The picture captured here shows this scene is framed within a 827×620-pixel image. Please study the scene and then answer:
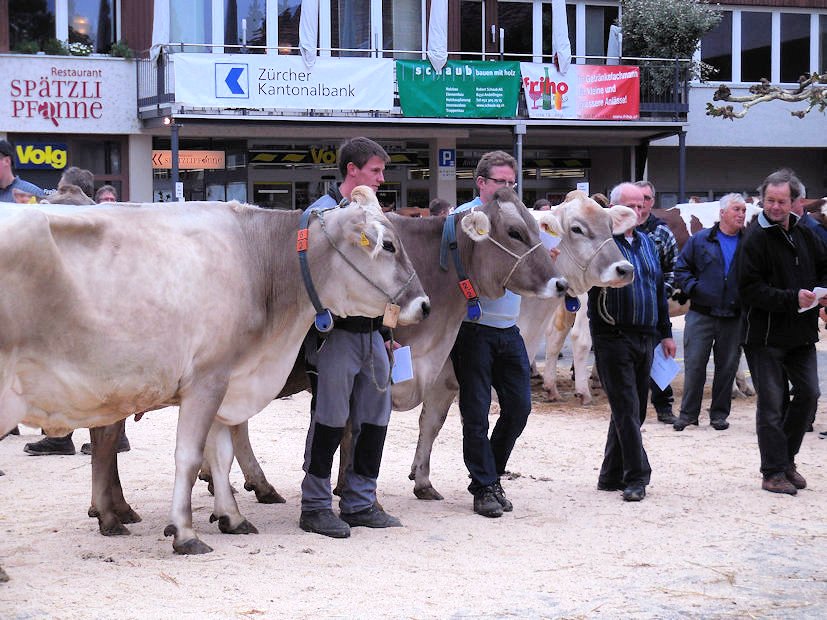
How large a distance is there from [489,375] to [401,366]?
770 mm

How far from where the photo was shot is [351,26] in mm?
28312

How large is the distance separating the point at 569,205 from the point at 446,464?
2.27 m

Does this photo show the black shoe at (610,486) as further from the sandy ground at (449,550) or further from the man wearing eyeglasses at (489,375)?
the man wearing eyeglasses at (489,375)

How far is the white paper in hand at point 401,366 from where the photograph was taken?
7242 millimetres

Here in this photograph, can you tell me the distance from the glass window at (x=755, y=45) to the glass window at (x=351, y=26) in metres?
11.0

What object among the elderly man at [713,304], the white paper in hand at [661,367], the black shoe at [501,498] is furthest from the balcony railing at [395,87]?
the black shoe at [501,498]

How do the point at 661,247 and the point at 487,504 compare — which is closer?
the point at 487,504

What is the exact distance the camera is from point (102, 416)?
617cm

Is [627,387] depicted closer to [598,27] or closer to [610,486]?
[610,486]

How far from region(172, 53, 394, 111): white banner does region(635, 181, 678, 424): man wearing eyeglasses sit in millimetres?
14522

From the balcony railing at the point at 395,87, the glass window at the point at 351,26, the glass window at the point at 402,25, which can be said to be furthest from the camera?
the glass window at the point at 402,25

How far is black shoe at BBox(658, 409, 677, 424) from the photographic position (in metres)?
11.7

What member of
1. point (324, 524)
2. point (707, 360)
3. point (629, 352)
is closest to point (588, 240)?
point (629, 352)

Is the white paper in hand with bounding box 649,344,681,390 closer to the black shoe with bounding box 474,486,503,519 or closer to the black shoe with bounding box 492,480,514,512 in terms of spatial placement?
the black shoe with bounding box 492,480,514,512
